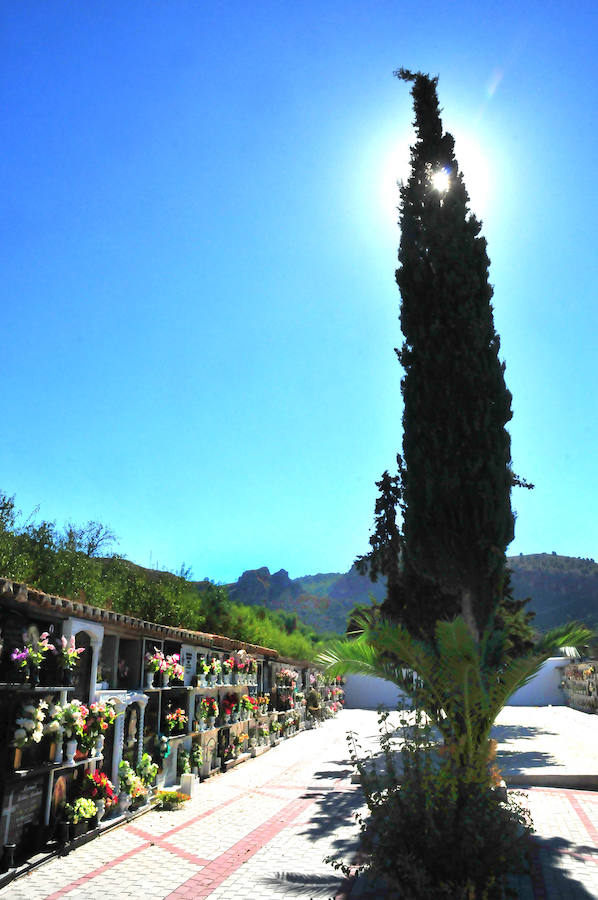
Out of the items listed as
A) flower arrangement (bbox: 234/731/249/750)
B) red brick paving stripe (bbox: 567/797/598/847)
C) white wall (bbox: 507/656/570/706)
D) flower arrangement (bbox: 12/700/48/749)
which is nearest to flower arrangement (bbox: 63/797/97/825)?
flower arrangement (bbox: 12/700/48/749)

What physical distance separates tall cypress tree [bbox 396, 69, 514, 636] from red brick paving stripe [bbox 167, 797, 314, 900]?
5.43 meters

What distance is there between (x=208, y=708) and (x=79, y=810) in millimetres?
7181

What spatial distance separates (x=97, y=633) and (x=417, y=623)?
388 inches

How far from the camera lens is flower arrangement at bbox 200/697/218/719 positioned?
15876 millimetres

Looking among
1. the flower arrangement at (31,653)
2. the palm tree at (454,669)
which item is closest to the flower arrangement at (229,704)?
the palm tree at (454,669)

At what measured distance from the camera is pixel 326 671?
32.8ft

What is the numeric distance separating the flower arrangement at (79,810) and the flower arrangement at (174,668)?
12.7ft

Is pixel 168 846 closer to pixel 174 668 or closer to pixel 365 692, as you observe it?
pixel 174 668

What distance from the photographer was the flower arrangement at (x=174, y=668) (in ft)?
44.1

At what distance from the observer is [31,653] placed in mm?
8172

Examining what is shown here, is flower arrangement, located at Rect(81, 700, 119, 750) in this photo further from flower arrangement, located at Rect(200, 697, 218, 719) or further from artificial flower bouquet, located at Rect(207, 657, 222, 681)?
artificial flower bouquet, located at Rect(207, 657, 222, 681)

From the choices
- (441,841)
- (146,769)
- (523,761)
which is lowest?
(523,761)

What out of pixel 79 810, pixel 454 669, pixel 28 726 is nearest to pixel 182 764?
pixel 79 810

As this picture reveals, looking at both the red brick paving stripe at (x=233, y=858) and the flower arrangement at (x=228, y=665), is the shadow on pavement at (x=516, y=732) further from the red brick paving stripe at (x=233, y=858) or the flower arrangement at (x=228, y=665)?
the red brick paving stripe at (x=233, y=858)
